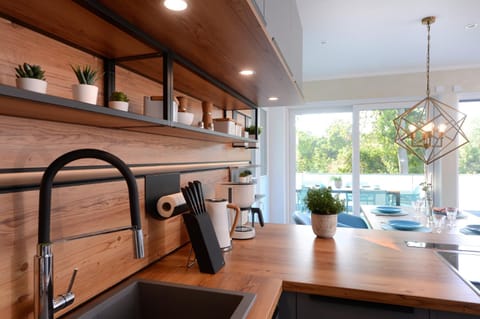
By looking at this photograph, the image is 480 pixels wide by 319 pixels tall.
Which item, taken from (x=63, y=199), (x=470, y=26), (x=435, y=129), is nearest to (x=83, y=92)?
(x=63, y=199)

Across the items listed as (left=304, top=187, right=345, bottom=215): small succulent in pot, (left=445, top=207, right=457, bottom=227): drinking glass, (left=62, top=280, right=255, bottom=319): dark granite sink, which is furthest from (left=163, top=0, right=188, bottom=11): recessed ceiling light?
(left=445, top=207, right=457, bottom=227): drinking glass

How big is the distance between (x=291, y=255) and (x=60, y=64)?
1195mm

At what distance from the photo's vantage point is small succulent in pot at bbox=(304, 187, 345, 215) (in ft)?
5.40

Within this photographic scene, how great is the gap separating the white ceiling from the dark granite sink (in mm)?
2238

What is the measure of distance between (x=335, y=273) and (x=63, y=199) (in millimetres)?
1016

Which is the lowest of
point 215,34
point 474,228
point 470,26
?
point 474,228

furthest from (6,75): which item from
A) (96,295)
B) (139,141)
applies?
(96,295)

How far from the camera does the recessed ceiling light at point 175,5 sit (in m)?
0.80

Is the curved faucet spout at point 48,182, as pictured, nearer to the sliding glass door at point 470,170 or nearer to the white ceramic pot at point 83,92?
the white ceramic pot at point 83,92

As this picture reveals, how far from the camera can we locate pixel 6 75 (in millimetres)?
717

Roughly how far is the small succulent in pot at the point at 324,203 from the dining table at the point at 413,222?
101 centimetres

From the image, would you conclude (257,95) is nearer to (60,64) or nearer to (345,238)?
(345,238)

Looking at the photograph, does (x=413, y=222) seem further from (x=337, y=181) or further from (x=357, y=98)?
(x=357, y=98)

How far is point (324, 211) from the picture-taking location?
5.42ft
